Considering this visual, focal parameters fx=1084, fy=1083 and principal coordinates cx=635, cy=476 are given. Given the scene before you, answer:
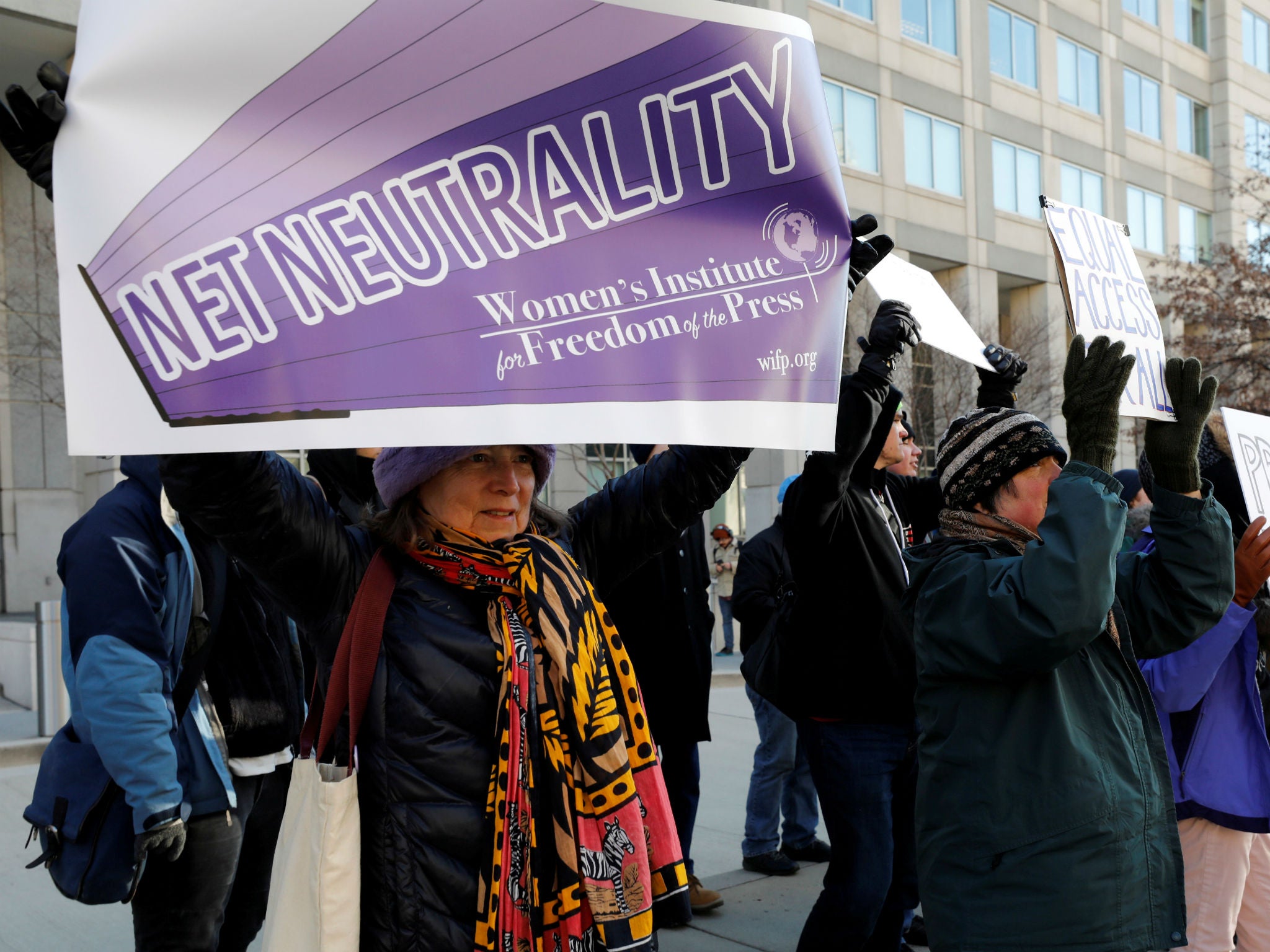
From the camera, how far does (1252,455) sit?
135 inches

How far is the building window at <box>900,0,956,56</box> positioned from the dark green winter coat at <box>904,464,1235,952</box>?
21.9 metres

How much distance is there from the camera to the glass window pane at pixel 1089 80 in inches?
1027

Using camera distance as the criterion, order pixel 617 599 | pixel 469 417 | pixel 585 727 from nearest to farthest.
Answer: pixel 469 417, pixel 585 727, pixel 617 599

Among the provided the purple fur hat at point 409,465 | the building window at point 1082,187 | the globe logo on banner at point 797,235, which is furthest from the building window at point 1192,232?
the purple fur hat at point 409,465

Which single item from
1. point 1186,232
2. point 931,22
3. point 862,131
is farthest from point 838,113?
point 1186,232

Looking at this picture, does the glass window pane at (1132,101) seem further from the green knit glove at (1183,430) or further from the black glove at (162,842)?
the black glove at (162,842)

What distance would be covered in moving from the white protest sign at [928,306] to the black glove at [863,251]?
0.37 m

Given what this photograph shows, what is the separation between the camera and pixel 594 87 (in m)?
1.90

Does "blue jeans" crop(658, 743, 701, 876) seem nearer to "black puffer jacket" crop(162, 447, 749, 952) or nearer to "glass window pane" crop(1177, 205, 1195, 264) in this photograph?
"black puffer jacket" crop(162, 447, 749, 952)

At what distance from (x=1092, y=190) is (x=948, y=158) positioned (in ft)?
17.7

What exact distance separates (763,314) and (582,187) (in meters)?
0.43

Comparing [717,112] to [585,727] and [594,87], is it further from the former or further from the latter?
[585,727]

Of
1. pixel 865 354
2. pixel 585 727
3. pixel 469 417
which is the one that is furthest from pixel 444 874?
pixel 865 354

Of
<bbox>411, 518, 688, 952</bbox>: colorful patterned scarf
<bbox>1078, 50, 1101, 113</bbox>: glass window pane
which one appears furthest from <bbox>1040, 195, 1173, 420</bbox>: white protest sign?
<bbox>1078, 50, 1101, 113</bbox>: glass window pane
